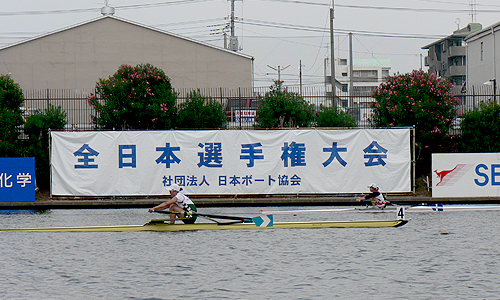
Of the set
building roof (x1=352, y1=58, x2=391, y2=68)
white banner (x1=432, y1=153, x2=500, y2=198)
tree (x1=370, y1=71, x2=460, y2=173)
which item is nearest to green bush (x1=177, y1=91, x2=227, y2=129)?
tree (x1=370, y1=71, x2=460, y2=173)

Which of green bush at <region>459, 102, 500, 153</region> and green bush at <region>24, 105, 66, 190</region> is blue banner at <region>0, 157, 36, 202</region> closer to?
green bush at <region>24, 105, 66, 190</region>

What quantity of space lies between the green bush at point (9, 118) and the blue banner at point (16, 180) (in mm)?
2801

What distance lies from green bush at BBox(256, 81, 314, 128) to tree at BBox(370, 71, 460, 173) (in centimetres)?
361

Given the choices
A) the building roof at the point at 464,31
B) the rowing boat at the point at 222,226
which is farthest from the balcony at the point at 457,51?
the rowing boat at the point at 222,226

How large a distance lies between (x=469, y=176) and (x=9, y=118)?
66.5 ft

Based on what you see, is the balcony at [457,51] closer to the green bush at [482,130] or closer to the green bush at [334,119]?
the green bush at [482,130]

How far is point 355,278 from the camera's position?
1188cm

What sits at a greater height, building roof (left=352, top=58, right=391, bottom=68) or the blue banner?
building roof (left=352, top=58, right=391, bottom=68)

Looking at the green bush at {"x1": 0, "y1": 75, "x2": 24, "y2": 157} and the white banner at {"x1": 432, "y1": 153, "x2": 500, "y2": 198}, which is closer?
the white banner at {"x1": 432, "y1": 153, "x2": 500, "y2": 198}

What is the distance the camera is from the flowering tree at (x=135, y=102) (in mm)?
30781

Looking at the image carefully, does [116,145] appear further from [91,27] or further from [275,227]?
[91,27]

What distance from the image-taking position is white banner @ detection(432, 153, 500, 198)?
25.5 m

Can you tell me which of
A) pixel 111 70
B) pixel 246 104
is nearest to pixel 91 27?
pixel 111 70

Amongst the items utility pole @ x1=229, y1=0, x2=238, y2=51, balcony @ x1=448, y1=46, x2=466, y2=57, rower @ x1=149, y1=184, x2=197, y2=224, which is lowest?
rower @ x1=149, y1=184, x2=197, y2=224
